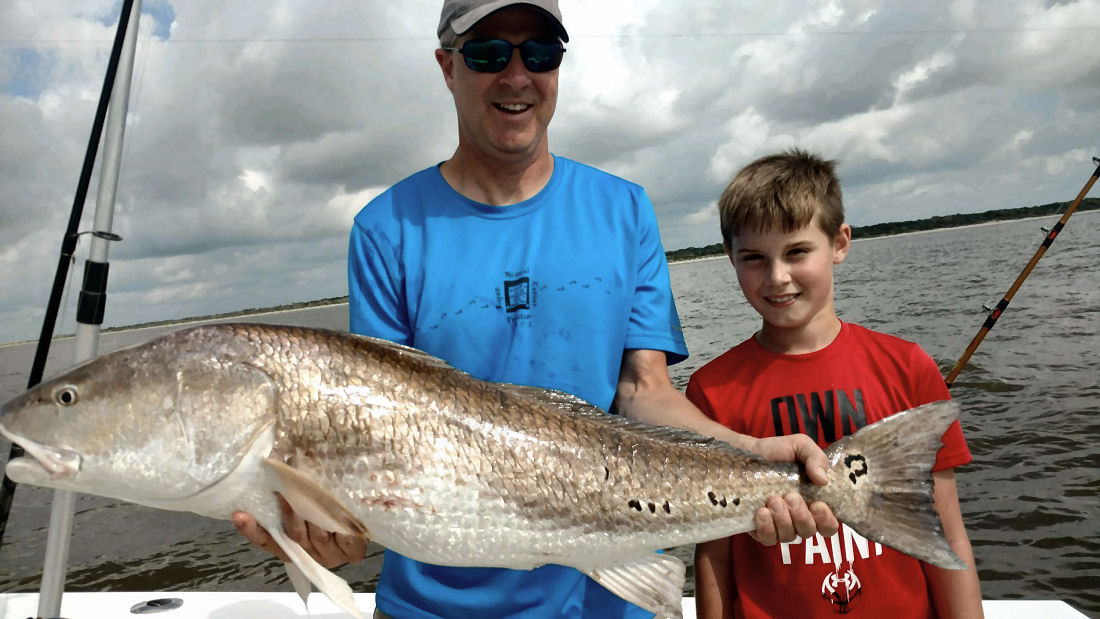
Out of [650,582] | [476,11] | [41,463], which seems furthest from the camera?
[476,11]

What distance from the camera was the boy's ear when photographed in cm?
348

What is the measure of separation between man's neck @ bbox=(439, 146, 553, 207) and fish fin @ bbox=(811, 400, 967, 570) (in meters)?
1.61

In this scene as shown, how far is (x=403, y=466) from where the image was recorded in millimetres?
2314

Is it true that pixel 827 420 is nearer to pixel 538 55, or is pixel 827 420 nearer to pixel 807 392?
pixel 807 392

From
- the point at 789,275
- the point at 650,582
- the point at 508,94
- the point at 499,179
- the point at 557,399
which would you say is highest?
the point at 508,94

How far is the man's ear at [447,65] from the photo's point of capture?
9.67 ft

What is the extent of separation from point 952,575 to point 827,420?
0.79 metres

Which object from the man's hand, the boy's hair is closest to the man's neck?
the boy's hair

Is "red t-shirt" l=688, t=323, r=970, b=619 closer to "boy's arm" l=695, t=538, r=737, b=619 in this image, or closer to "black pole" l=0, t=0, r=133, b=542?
"boy's arm" l=695, t=538, r=737, b=619

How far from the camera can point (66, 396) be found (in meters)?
2.25

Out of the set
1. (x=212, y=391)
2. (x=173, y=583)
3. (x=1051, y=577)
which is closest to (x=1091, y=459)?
(x=1051, y=577)

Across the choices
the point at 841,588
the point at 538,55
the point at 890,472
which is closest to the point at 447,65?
the point at 538,55

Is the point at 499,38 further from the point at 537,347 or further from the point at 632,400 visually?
the point at 632,400

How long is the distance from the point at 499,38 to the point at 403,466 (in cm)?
170
